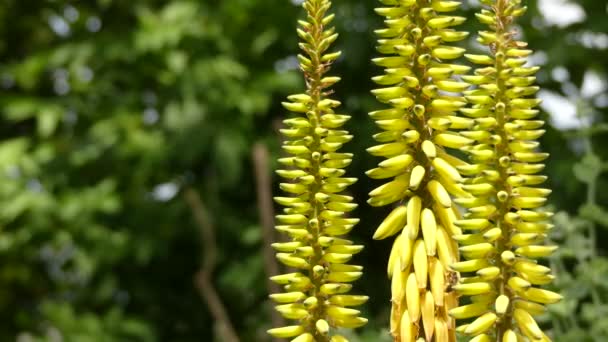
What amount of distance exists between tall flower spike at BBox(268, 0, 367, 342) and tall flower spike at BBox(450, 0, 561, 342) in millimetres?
212

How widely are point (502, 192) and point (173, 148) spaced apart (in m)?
5.95

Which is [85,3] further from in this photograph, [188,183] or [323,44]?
[323,44]

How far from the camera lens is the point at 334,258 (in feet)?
5.51

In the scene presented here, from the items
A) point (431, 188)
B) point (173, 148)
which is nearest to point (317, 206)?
point (431, 188)

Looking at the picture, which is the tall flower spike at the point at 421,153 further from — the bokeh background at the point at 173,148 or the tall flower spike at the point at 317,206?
the bokeh background at the point at 173,148

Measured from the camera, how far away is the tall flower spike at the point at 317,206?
1664mm

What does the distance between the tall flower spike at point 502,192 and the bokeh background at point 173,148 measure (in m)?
4.48

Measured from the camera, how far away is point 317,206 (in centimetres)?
171

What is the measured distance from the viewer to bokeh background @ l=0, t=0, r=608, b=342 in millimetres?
6848

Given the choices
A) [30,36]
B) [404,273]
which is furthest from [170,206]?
[404,273]

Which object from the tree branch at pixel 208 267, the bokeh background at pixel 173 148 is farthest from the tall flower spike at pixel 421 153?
the bokeh background at pixel 173 148

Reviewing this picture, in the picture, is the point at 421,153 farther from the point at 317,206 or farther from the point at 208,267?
the point at 208,267

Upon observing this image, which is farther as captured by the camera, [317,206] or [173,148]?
[173,148]

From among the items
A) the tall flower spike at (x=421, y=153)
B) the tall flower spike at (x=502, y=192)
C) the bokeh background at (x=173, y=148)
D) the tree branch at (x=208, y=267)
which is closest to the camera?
the tall flower spike at (x=502, y=192)
